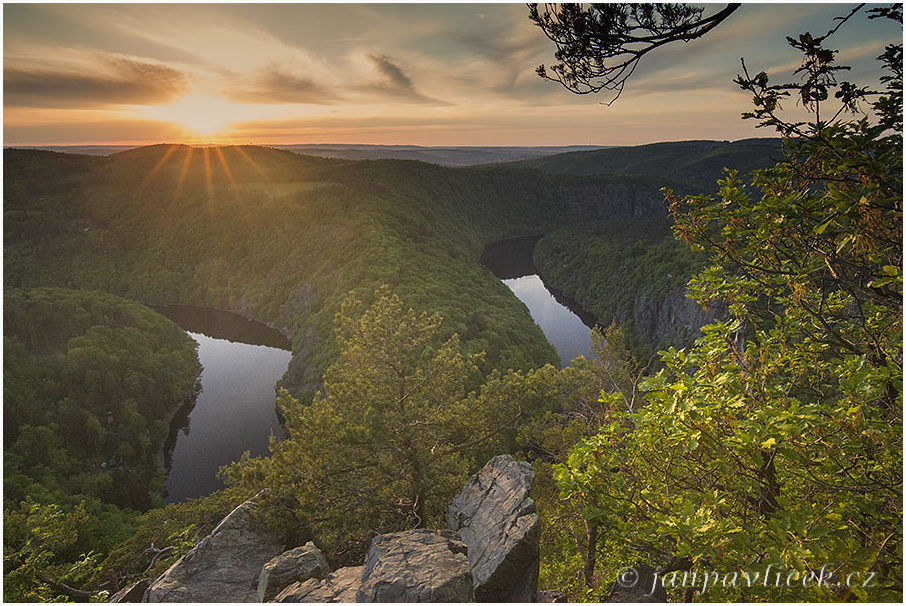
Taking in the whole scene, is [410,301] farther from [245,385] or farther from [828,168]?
[828,168]

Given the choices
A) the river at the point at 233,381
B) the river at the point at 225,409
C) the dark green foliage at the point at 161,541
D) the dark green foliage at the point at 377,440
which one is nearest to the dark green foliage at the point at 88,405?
the river at the point at 225,409

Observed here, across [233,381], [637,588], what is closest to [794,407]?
[637,588]

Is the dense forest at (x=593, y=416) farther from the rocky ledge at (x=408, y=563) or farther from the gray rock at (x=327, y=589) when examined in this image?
the gray rock at (x=327, y=589)

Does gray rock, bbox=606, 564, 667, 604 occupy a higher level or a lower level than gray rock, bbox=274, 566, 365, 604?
higher

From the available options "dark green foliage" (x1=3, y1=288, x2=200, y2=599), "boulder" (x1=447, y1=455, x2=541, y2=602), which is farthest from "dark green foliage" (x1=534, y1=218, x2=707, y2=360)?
"dark green foliage" (x1=3, y1=288, x2=200, y2=599)

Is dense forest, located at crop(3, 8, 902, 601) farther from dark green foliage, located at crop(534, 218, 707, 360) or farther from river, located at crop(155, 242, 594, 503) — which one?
dark green foliage, located at crop(534, 218, 707, 360)

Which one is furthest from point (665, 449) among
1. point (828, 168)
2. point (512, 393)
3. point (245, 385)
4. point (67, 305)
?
point (67, 305)

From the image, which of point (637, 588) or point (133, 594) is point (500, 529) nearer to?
point (637, 588)
